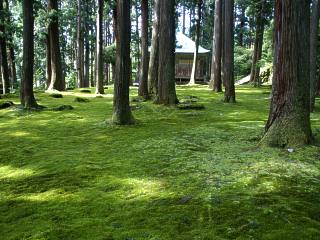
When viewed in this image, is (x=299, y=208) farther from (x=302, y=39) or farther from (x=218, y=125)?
(x=218, y=125)

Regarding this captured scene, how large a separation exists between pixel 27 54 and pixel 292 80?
1020cm

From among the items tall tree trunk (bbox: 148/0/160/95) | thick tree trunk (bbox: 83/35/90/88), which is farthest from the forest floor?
thick tree trunk (bbox: 83/35/90/88)

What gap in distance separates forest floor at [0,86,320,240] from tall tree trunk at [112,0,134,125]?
815 mm

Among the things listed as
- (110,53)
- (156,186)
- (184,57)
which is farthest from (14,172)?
Answer: (184,57)

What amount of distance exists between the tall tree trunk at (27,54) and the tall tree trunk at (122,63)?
16.9ft

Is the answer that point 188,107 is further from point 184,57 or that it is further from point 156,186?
point 184,57

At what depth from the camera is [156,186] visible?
534 centimetres

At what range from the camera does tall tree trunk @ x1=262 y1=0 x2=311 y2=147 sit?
7.00 m

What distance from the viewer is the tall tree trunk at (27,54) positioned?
1384 cm

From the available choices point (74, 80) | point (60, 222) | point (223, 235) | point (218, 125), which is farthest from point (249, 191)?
point (74, 80)

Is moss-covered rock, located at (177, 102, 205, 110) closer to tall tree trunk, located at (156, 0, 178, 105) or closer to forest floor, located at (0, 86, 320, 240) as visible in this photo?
tall tree trunk, located at (156, 0, 178, 105)

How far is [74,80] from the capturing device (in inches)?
1868

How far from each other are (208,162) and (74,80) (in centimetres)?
4293

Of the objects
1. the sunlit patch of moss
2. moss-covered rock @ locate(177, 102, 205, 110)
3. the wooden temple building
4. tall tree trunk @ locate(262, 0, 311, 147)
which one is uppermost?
the wooden temple building
